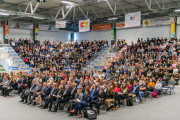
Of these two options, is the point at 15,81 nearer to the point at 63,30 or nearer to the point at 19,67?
the point at 19,67

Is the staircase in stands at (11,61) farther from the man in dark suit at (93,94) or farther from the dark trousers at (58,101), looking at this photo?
the man in dark suit at (93,94)

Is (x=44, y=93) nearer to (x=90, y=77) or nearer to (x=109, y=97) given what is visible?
(x=109, y=97)

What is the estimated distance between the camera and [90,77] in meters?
12.4

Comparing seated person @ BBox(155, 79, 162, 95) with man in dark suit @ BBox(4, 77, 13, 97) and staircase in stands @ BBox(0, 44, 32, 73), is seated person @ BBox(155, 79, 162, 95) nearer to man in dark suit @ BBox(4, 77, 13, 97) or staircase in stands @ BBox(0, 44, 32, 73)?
man in dark suit @ BBox(4, 77, 13, 97)

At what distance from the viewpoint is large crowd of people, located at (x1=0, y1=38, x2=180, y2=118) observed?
27.9 ft

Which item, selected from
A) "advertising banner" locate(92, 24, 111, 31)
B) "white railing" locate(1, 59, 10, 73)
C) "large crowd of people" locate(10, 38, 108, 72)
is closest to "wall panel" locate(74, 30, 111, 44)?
"advertising banner" locate(92, 24, 111, 31)

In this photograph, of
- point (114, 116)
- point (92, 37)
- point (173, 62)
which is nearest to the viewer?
point (114, 116)

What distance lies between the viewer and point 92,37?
30.2 m

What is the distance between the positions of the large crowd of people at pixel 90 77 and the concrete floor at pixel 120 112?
402mm

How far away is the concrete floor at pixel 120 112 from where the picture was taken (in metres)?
7.42

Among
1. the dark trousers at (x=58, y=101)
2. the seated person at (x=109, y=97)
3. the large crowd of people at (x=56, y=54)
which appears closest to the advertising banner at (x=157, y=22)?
the large crowd of people at (x=56, y=54)

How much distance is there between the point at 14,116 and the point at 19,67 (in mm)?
13554

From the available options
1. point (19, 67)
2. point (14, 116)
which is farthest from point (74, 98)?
point (19, 67)

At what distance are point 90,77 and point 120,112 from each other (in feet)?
15.0
